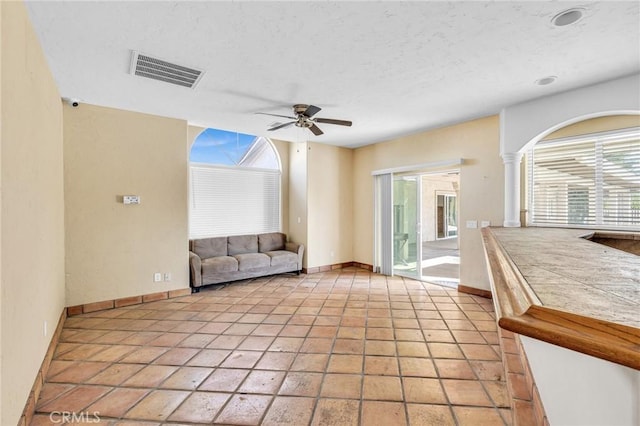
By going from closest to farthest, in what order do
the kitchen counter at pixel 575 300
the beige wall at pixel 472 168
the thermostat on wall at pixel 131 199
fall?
the kitchen counter at pixel 575 300 → the thermostat on wall at pixel 131 199 → the beige wall at pixel 472 168

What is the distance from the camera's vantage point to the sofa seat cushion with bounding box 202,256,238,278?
467 cm

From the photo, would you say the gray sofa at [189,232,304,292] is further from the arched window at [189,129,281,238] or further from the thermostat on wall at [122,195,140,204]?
the thermostat on wall at [122,195,140,204]

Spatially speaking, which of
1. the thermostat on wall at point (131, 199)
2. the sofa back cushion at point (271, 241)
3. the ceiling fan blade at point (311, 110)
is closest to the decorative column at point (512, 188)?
the ceiling fan blade at point (311, 110)

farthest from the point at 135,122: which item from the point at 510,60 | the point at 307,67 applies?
the point at 510,60

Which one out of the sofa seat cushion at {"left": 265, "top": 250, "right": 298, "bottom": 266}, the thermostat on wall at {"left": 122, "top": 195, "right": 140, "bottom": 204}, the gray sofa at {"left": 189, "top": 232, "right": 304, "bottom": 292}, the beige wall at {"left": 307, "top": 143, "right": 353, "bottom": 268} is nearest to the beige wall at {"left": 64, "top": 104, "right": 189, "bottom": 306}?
the thermostat on wall at {"left": 122, "top": 195, "right": 140, "bottom": 204}

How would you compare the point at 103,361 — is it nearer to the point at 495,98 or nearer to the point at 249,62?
the point at 249,62

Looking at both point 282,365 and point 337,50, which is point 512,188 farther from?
point 282,365

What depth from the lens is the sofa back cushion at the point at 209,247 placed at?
501cm

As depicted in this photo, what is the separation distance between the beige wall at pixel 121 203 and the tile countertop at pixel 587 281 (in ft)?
14.5

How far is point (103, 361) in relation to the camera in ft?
8.41

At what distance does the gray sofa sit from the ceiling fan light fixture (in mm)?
4768

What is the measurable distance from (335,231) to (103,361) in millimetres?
4592

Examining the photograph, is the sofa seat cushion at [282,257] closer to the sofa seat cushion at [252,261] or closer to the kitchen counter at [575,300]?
the sofa seat cushion at [252,261]

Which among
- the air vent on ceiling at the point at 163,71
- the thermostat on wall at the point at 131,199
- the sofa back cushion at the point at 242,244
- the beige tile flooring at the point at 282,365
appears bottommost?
the beige tile flooring at the point at 282,365
